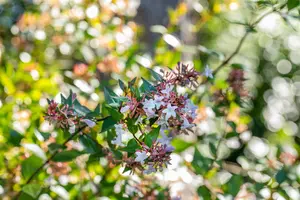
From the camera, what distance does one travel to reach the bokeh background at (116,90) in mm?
1345

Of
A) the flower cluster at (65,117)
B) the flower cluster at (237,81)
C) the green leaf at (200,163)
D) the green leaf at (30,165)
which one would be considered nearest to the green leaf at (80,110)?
the flower cluster at (65,117)

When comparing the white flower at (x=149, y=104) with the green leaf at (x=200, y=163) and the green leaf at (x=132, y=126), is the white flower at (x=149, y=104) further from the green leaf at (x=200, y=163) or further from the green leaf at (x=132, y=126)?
the green leaf at (x=200, y=163)

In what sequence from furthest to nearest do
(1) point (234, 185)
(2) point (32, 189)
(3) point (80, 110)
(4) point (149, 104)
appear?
1. (1) point (234, 185)
2. (2) point (32, 189)
3. (3) point (80, 110)
4. (4) point (149, 104)

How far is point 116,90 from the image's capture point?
4.81ft

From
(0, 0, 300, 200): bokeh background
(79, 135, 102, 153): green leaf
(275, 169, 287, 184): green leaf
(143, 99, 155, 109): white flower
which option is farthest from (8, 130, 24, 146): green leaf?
(275, 169, 287, 184): green leaf

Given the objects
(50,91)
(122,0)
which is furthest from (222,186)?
(122,0)

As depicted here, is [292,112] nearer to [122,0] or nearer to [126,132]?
[122,0]

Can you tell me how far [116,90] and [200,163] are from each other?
12.5 inches

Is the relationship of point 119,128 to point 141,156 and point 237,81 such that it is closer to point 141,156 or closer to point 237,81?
point 141,156

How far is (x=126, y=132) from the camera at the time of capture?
98 centimetres

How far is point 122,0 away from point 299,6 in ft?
3.02

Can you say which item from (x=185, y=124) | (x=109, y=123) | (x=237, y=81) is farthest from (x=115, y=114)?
(x=237, y=81)

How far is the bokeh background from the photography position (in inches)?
52.9

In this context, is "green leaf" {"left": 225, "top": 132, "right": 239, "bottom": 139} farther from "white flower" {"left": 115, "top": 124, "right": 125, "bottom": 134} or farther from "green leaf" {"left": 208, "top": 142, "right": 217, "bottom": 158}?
"white flower" {"left": 115, "top": 124, "right": 125, "bottom": 134}
